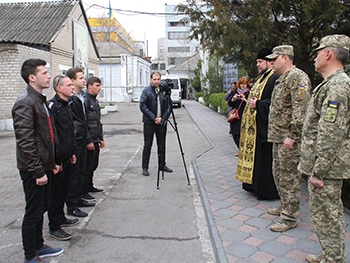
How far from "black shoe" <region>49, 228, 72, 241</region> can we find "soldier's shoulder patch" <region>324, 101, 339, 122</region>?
2947 millimetres

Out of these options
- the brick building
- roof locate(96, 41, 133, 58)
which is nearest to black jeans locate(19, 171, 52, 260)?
the brick building

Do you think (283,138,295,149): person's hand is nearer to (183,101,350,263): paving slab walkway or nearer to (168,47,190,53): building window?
(183,101,350,263): paving slab walkway

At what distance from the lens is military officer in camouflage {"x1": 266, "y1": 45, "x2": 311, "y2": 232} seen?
11.9ft

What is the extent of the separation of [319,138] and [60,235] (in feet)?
9.53

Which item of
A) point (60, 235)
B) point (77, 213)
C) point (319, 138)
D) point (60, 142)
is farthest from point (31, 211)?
point (319, 138)

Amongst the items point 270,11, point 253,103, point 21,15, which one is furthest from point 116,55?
point 253,103

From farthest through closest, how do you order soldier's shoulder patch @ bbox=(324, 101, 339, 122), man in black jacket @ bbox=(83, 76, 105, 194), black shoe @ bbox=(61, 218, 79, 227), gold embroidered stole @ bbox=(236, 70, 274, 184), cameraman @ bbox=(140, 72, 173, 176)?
1. cameraman @ bbox=(140, 72, 173, 176)
2. man in black jacket @ bbox=(83, 76, 105, 194)
3. gold embroidered stole @ bbox=(236, 70, 274, 184)
4. black shoe @ bbox=(61, 218, 79, 227)
5. soldier's shoulder patch @ bbox=(324, 101, 339, 122)

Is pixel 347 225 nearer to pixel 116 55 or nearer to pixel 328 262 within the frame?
pixel 328 262

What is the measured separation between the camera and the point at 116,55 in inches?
1435

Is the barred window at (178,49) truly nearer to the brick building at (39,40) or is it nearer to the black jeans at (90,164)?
the brick building at (39,40)

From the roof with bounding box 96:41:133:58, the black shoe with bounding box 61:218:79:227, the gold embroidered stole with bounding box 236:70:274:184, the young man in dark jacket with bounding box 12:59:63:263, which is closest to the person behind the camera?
the young man in dark jacket with bounding box 12:59:63:263

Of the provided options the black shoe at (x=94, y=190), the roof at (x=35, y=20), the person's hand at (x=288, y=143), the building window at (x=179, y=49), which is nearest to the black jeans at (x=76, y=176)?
the black shoe at (x=94, y=190)

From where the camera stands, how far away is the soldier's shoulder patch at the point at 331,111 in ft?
8.36

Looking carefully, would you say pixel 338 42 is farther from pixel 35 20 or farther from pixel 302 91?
pixel 35 20
